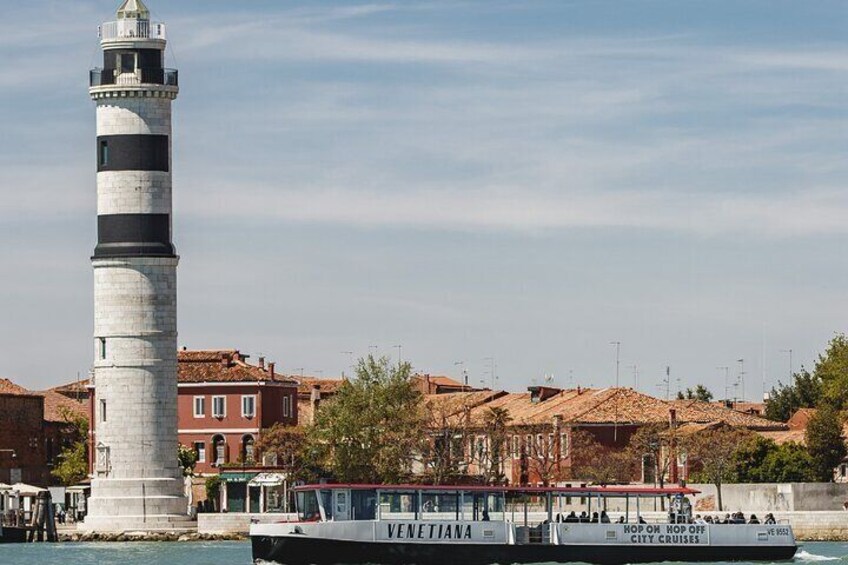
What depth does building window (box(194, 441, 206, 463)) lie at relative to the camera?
315ft

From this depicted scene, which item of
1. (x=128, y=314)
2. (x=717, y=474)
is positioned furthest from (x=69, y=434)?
(x=717, y=474)

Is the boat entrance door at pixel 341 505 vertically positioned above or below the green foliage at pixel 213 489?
below

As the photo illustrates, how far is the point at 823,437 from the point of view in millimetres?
86688

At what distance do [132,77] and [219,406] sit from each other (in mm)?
18990

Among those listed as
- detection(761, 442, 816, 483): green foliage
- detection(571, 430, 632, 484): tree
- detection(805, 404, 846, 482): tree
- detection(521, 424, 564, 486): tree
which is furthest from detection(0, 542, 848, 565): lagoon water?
detection(521, 424, 564, 486): tree

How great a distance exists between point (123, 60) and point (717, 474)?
23.7 meters

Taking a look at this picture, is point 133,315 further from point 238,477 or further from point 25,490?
point 238,477

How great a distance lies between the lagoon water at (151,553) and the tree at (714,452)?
892cm

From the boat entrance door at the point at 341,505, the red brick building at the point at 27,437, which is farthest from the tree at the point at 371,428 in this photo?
the boat entrance door at the point at 341,505

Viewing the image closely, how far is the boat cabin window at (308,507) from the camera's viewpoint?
60406 mm

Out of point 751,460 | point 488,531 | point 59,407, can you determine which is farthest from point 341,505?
point 59,407

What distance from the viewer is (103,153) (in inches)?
3187

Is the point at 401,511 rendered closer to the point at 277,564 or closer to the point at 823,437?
the point at 277,564

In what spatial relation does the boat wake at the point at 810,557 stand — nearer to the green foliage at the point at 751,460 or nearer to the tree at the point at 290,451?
the green foliage at the point at 751,460
